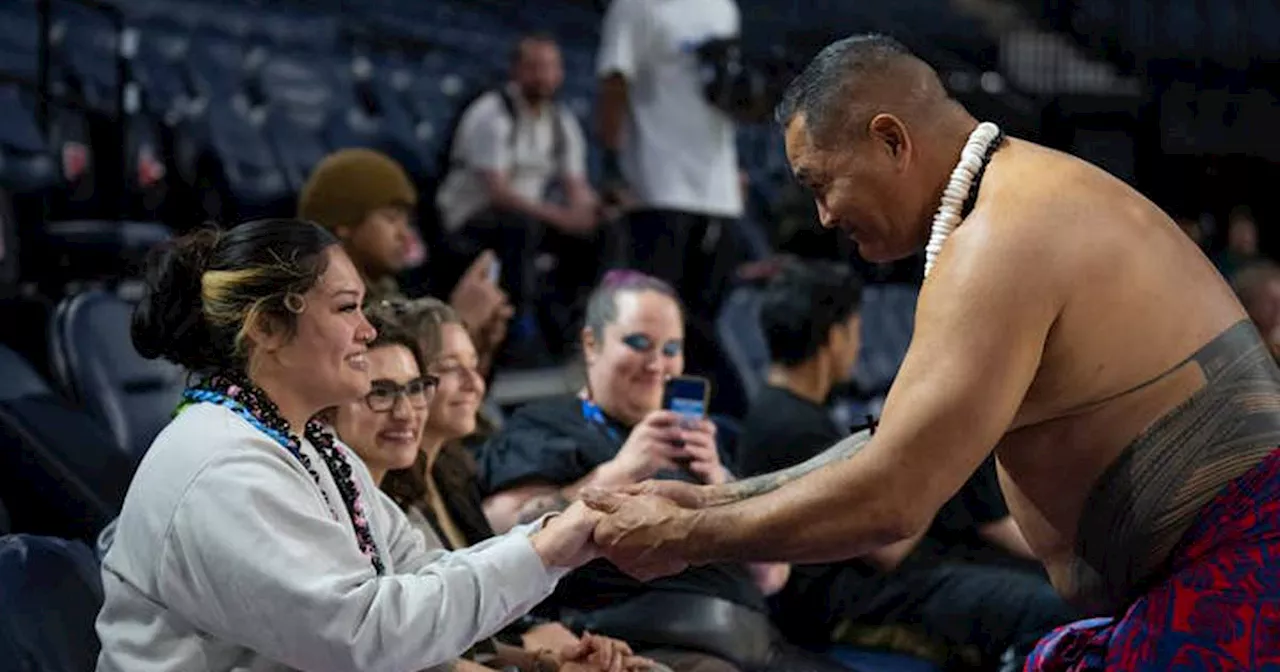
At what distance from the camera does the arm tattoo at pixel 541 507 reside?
3.25 m

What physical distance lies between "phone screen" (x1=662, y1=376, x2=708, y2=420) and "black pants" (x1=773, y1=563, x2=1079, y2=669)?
3.02 ft

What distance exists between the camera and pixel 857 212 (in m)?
2.45

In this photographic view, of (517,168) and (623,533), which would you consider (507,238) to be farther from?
(623,533)

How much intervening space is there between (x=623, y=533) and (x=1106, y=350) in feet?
2.06

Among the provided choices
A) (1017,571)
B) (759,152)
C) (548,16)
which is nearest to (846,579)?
(1017,571)

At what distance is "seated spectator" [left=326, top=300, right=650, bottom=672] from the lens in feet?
9.02

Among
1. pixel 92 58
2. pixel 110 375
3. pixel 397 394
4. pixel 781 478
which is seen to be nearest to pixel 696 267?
pixel 92 58

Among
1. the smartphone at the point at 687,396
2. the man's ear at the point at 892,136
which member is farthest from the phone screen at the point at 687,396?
the man's ear at the point at 892,136

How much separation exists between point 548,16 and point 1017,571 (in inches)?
279

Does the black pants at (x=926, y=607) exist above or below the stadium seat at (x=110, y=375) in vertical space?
below

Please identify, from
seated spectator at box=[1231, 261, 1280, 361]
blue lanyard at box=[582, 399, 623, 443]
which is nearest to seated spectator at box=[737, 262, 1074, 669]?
blue lanyard at box=[582, 399, 623, 443]

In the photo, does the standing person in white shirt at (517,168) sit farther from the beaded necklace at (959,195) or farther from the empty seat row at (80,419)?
the beaded necklace at (959,195)

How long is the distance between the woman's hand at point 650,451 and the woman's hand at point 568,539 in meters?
0.87

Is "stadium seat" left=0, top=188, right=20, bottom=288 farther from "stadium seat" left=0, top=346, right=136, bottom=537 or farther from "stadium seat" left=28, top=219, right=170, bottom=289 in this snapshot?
"stadium seat" left=0, top=346, right=136, bottom=537
